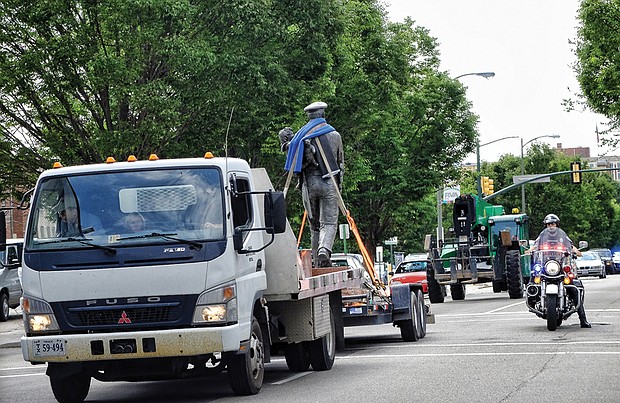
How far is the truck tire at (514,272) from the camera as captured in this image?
35.4 meters

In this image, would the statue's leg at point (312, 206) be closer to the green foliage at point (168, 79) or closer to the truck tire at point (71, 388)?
the truck tire at point (71, 388)

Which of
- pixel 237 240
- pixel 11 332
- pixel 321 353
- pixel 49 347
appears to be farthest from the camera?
pixel 11 332

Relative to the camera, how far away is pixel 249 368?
12234 millimetres

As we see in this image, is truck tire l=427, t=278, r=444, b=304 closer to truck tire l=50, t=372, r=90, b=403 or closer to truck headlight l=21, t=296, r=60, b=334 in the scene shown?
truck tire l=50, t=372, r=90, b=403

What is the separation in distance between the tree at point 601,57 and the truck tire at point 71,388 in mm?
31670

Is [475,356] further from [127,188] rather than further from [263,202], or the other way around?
[127,188]


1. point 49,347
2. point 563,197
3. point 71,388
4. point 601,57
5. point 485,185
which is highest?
point 601,57

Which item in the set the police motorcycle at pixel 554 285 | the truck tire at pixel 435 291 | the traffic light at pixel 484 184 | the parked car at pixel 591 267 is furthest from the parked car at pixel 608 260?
the police motorcycle at pixel 554 285

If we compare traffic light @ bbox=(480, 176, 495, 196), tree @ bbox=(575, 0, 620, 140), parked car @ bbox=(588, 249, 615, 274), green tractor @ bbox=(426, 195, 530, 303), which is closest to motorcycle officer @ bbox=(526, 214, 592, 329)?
green tractor @ bbox=(426, 195, 530, 303)

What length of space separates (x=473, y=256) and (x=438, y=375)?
917 inches

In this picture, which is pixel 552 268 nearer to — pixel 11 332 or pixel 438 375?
pixel 438 375

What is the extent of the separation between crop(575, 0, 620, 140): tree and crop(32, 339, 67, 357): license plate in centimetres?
3261

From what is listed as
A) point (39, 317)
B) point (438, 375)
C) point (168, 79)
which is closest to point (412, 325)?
point (438, 375)

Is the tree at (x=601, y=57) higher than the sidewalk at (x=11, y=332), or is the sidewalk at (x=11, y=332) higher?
the tree at (x=601, y=57)
